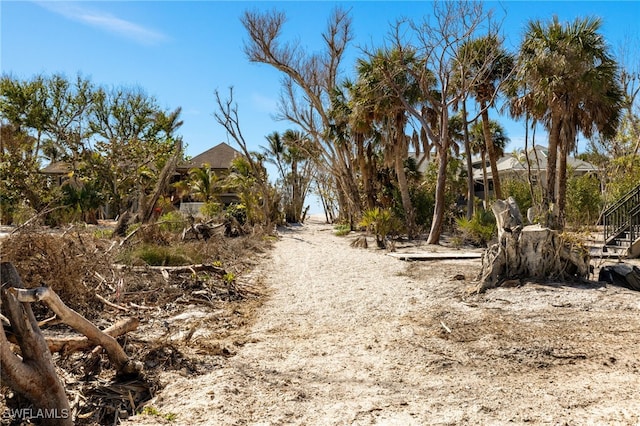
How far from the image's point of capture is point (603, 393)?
4633mm

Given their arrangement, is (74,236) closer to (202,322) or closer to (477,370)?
(202,322)

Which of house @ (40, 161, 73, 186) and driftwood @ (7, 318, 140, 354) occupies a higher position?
house @ (40, 161, 73, 186)

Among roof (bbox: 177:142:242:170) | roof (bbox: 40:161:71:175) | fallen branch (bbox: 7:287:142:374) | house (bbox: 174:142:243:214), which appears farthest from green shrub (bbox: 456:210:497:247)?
roof (bbox: 40:161:71:175)

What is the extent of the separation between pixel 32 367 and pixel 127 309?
3.78m

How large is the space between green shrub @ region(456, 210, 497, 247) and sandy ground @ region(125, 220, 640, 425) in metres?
9.00

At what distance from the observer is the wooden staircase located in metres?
14.9

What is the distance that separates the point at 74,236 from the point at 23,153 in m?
29.8

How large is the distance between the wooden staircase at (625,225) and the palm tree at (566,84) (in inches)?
84.0

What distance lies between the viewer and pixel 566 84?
1891 centimetres

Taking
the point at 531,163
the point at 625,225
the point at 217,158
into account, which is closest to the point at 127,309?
the point at 625,225

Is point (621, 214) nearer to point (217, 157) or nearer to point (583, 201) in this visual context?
point (583, 201)

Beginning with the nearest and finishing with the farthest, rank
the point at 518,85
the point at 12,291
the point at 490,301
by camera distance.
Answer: the point at 12,291, the point at 490,301, the point at 518,85

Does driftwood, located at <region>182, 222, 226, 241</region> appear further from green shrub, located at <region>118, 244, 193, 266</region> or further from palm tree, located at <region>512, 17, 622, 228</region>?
palm tree, located at <region>512, 17, 622, 228</region>

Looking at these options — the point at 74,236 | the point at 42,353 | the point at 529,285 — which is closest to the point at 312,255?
the point at 529,285
